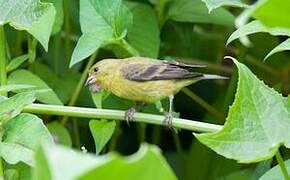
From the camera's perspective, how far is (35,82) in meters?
1.81

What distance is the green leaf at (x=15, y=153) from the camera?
134 cm

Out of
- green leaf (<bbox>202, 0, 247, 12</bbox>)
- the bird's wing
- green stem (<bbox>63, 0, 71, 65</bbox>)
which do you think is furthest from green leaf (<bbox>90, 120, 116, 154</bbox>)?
green stem (<bbox>63, 0, 71, 65</bbox>)

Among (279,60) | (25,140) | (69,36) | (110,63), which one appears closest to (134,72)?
(110,63)

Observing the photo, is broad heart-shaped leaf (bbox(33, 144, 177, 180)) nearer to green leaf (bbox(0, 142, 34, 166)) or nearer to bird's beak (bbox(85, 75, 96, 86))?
green leaf (bbox(0, 142, 34, 166))

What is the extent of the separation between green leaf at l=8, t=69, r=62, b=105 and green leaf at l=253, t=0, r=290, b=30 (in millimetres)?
1003

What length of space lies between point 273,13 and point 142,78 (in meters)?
1.46

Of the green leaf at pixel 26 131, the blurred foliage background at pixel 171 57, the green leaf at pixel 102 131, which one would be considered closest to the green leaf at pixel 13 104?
the green leaf at pixel 26 131

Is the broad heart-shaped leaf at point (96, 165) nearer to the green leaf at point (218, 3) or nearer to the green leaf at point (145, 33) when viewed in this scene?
the green leaf at point (218, 3)

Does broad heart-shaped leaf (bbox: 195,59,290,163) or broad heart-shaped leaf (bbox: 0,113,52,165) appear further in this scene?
broad heart-shaped leaf (bbox: 0,113,52,165)

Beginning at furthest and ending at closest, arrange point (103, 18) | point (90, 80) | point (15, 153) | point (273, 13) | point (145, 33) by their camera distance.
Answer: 1. point (90, 80)
2. point (145, 33)
3. point (103, 18)
4. point (15, 153)
5. point (273, 13)

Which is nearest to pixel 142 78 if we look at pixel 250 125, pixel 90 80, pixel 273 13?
pixel 90 80

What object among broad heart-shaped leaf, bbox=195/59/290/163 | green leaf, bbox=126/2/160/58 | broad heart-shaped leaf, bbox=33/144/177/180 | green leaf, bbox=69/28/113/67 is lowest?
green leaf, bbox=126/2/160/58

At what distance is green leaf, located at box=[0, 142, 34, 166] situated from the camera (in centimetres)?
134

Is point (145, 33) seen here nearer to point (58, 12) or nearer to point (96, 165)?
point (58, 12)
